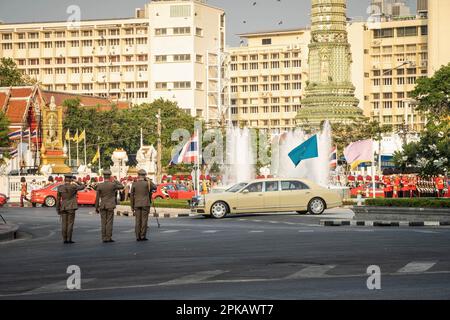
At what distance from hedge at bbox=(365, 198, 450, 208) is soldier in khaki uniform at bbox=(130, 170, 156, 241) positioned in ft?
29.6

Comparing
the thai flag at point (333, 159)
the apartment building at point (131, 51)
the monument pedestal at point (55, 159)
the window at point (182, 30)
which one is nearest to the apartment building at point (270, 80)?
the apartment building at point (131, 51)

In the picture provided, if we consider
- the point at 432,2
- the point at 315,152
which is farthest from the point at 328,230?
the point at 432,2

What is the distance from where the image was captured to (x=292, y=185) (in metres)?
41.0

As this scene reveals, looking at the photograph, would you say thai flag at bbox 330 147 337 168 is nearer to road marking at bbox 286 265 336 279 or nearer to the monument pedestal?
the monument pedestal

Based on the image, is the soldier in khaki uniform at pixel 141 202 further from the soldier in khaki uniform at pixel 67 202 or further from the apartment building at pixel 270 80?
the apartment building at pixel 270 80

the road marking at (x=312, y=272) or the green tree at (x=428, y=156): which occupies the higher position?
the green tree at (x=428, y=156)

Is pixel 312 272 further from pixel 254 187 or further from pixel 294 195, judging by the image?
pixel 294 195

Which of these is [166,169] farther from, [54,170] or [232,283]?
[232,283]

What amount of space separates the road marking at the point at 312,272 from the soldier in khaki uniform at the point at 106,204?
9109mm

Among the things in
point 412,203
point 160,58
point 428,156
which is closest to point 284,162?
point 428,156

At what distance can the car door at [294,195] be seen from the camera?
134ft

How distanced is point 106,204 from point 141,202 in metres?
0.79

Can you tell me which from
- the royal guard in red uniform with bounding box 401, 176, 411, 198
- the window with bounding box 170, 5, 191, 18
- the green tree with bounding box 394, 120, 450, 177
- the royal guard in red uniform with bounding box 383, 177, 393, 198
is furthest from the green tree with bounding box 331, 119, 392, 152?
the window with bounding box 170, 5, 191, 18

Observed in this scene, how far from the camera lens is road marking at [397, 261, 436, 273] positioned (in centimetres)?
1900
